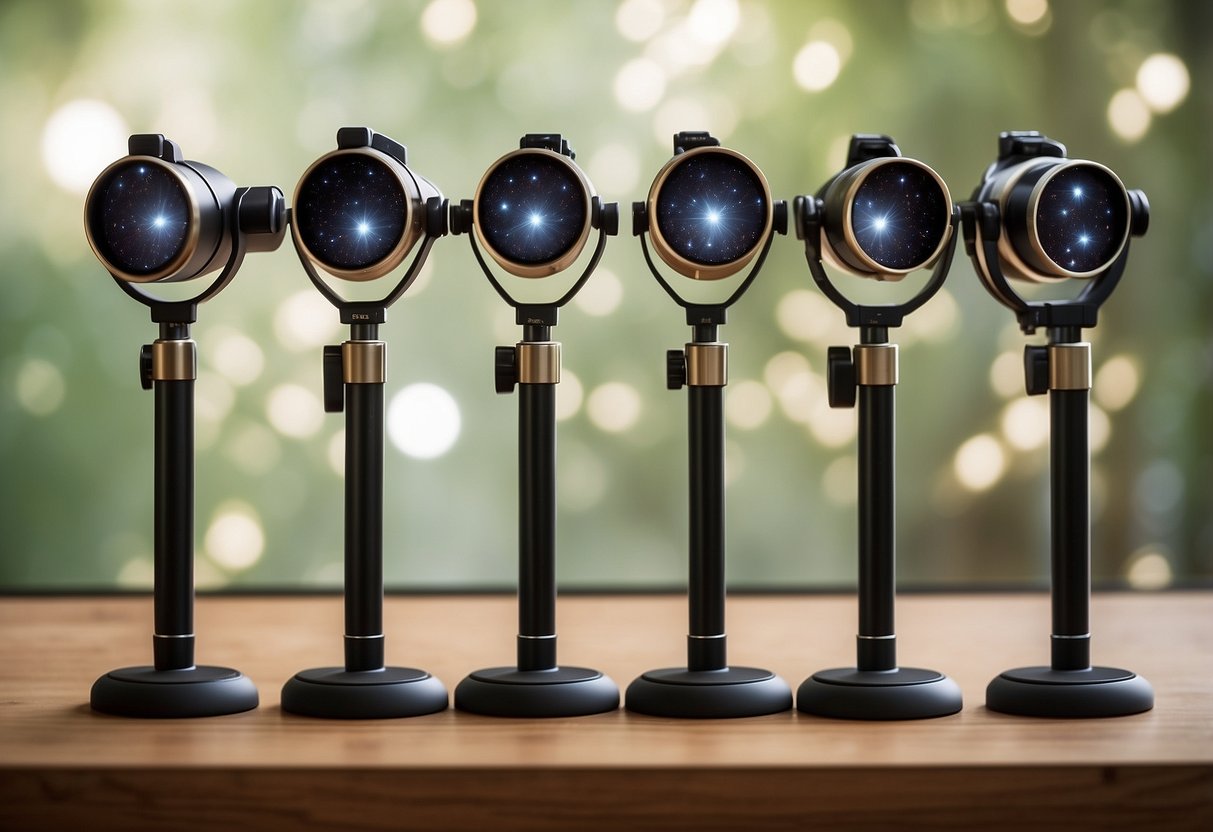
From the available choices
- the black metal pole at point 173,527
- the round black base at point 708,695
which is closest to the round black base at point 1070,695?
the round black base at point 708,695

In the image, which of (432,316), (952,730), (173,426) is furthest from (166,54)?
(952,730)

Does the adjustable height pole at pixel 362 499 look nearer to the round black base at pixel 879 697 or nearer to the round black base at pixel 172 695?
the round black base at pixel 172 695

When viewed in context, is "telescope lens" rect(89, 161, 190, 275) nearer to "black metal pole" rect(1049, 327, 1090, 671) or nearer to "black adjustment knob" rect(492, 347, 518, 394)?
"black adjustment knob" rect(492, 347, 518, 394)

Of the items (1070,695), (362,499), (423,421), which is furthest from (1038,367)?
(423,421)

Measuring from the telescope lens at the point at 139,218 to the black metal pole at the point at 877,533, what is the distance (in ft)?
2.53

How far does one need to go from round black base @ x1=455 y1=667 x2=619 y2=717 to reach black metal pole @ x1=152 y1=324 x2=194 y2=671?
1.06ft

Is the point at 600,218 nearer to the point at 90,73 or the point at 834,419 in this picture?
the point at 834,419

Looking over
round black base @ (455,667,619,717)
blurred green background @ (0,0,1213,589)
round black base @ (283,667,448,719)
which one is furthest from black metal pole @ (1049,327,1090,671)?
blurred green background @ (0,0,1213,589)

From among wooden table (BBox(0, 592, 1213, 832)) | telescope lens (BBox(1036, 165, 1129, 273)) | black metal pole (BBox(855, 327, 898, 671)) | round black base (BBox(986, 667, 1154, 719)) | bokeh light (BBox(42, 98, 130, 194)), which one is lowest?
wooden table (BBox(0, 592, 1213, 832))

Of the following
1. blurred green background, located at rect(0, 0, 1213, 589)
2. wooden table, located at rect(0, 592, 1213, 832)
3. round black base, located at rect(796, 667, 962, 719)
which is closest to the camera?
wooden table, located at rect(0, 592, 1213, 832)

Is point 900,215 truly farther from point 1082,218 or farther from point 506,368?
point 506,368

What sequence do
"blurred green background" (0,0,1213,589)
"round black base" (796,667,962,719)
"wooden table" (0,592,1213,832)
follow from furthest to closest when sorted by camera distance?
"blurred green background" (0,0,1213,589) < "round black base" (796,667,962,719) < "wooden table" (0,592,1213,832)

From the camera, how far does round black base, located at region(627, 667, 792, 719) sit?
52.9 inches

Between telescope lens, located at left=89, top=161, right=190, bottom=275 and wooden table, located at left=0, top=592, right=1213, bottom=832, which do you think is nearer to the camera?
wooden table, located at left=0, top=592, right=1213, bottom=832
